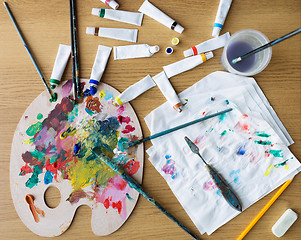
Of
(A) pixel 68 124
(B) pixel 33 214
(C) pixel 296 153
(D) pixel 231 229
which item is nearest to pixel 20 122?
(A) pixel 68 124

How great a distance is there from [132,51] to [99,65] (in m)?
0.11

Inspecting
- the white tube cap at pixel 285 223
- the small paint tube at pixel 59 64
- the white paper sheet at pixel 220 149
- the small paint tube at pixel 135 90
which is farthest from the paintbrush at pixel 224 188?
the small paint tube at pixel 59 64

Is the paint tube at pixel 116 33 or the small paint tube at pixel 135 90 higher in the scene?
the paint tube at pixel 116 33

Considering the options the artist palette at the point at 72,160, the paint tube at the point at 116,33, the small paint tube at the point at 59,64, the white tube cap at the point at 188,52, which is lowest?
the artist palette at the point at 72,160

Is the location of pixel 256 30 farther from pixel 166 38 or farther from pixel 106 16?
pixel 106 16

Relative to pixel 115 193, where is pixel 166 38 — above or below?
above

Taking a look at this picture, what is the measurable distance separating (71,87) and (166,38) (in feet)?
1.06

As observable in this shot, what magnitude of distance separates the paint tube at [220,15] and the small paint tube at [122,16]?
0.22 m

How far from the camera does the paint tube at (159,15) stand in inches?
28.4

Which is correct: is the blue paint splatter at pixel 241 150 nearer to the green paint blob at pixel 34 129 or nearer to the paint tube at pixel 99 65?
the paint tube at pixel 99 65

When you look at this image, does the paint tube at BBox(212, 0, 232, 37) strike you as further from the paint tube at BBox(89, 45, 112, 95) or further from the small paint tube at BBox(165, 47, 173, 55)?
the paint tube at BBox(89, 45, 112, 95)

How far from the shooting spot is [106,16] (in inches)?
28.9

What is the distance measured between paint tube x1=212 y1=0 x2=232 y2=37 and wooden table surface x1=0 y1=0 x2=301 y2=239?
0.02 metres

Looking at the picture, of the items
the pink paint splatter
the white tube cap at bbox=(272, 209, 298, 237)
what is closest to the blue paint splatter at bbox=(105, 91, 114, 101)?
the pink paint splatter
